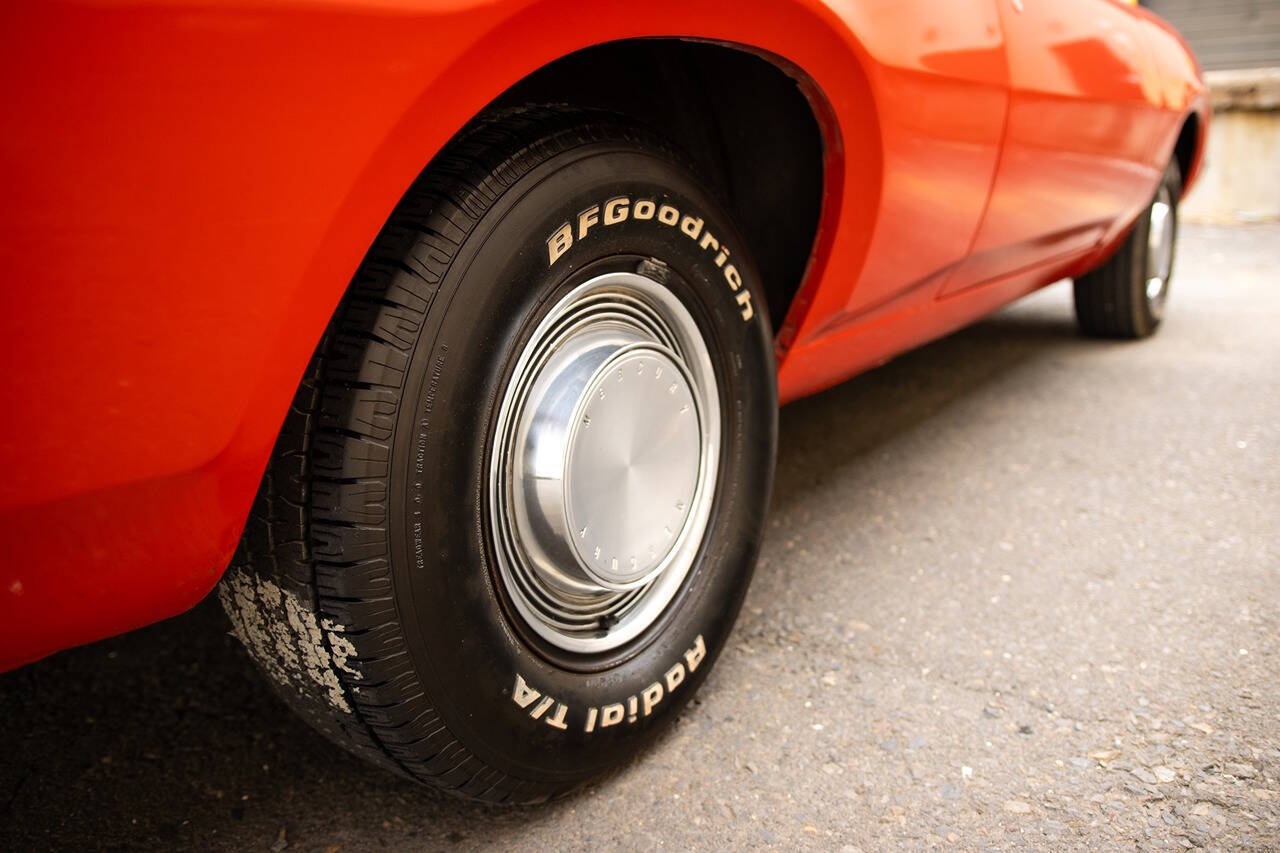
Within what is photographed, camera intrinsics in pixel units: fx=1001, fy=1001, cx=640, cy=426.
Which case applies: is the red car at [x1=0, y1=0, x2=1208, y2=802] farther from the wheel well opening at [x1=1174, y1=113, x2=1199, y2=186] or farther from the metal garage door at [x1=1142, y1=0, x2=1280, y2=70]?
the metal garage door at [x1=1142, y1=0, x2=1280, y2=70]

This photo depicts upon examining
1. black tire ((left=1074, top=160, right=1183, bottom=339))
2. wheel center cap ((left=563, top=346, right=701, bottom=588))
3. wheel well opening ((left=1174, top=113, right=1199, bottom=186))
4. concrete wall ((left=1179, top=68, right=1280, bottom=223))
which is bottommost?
concrete wall ((left=1179, top=68, right=1280, bottom=223))

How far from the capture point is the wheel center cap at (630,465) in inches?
49.4

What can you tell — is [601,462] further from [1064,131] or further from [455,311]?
[1064,131]

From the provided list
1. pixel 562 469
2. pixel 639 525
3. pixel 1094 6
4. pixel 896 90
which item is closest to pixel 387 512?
pixel 562 469

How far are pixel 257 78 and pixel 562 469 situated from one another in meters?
0.58

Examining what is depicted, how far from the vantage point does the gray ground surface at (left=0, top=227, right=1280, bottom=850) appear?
128 cm

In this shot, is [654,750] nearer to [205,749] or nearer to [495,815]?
[495,815]

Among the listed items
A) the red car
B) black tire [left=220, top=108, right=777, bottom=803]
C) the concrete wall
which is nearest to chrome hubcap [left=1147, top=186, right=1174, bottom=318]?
the red car

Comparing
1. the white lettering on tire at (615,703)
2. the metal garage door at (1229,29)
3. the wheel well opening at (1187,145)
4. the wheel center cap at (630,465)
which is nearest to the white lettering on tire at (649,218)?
the wheel center cap at (630,465)

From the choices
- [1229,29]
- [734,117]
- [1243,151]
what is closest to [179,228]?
[734,117]

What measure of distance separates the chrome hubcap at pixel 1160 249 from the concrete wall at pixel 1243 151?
3.77 metres

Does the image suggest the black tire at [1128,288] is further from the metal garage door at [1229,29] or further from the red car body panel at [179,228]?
the metal garage door at [1229,29]

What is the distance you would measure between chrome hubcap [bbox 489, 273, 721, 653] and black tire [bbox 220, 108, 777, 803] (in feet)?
0.17

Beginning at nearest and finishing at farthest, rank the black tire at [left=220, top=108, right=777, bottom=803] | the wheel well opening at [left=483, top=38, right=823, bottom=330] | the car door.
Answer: the black tire at [left=220, top=108, right=777, bottom=803] → the wheel well opening at [left=483, top=38, right=823, bottom=330] → the car door
